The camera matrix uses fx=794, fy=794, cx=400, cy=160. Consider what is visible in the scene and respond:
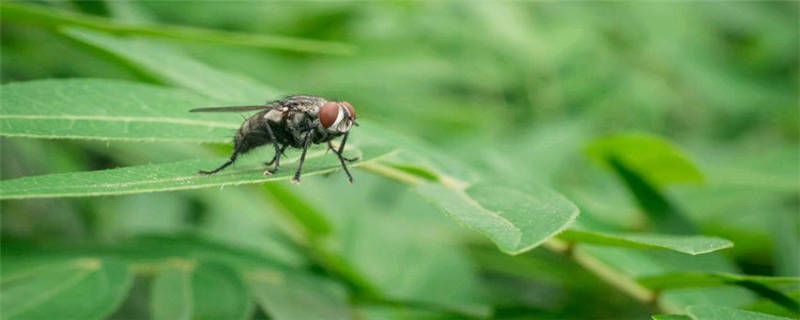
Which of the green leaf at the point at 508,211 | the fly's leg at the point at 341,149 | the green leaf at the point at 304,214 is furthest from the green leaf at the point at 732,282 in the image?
the green leaf at the point at 304,214

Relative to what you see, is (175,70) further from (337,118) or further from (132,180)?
(132,180)

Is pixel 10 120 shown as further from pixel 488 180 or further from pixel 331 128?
pixel 488 180

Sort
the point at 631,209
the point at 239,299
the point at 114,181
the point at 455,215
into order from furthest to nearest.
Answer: the point at 631,209, the point at 239,299, the point at 455,215, the point at 114,181

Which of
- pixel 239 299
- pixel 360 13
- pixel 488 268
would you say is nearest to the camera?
pixel 239 299

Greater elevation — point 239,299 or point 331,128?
point 331,128

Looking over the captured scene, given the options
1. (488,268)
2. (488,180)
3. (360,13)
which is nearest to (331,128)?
(488,180)

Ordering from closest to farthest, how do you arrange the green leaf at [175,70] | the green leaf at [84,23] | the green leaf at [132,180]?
1. the green leaf at [132,180]
2. the green leaf at [84,23]
3. the green leaf at [175,70]

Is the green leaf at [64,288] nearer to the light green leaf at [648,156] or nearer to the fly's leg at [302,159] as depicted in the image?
the fly's leg at [302,159]
